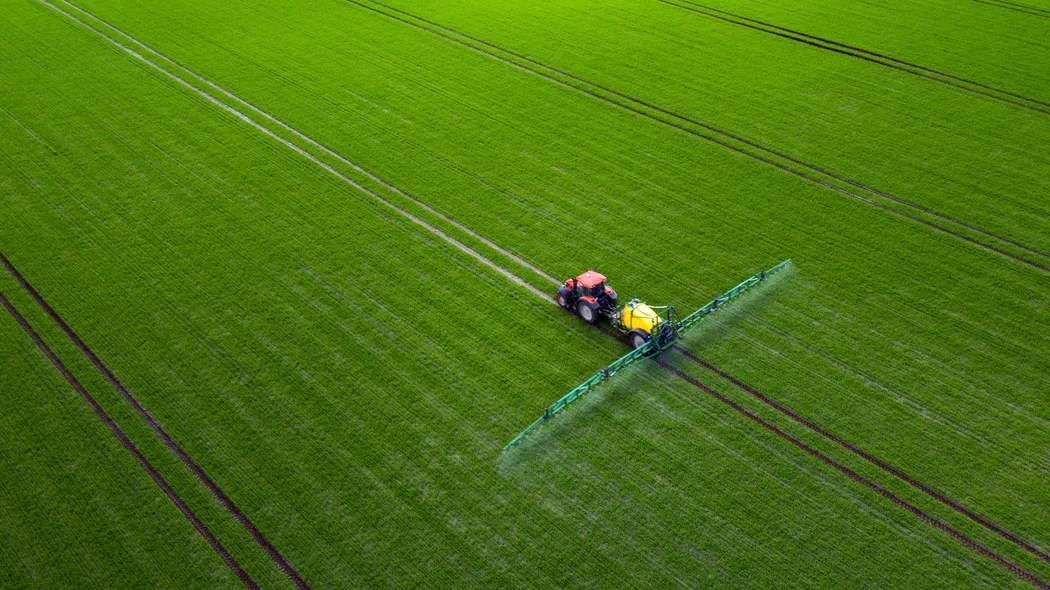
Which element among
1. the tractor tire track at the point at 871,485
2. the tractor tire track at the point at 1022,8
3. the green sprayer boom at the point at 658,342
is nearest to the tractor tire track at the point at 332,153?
the green sprayer boom at the point at 658,342

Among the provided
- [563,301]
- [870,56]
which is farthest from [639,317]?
[870,56]

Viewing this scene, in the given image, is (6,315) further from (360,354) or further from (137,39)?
(137,39)

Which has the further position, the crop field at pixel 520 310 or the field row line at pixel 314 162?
the field row line at pixel 314 162

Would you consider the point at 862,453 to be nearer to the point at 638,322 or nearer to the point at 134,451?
the point at 638,322

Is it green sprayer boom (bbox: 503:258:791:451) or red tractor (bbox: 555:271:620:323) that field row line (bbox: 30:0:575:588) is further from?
green sprayer boom (bbox: 503:258:791:451)

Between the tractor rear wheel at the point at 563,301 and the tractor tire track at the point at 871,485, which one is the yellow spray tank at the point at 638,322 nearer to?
the tractor tire track at the point at 871,485

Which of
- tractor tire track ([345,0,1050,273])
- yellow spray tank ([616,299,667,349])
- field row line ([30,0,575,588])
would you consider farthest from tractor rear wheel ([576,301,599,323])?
tractor tire track ([345,0,1050,273])
